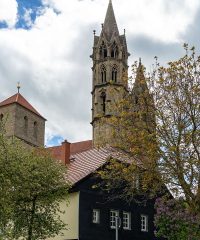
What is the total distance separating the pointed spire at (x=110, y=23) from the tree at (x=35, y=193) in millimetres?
74757

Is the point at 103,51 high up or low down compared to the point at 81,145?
up

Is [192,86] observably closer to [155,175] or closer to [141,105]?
[141,105]

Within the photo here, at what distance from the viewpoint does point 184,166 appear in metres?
27.0

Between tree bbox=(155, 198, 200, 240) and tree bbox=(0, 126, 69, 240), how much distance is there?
6399 mm

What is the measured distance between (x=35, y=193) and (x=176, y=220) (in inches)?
349

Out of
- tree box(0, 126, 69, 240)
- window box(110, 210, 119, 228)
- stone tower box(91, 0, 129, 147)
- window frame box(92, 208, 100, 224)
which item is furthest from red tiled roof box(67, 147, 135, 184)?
stone tower box(91, 0, 129, 147)

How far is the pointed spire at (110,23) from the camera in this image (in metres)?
108

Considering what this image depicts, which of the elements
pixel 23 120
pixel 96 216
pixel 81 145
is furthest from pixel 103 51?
pixel 96 216

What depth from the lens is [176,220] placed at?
32719 mm

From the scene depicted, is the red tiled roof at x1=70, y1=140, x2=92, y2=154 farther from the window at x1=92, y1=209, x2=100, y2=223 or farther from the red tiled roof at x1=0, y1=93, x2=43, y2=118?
the window at x1=92, y1=209, x2=100, y2=223

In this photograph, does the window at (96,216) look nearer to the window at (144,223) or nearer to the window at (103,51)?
the window at (144,223)

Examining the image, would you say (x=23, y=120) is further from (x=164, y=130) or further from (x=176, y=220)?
(x=164, y=130)

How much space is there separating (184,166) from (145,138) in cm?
240

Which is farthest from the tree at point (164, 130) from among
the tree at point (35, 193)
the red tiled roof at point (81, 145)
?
the red tiled roof at point (81, 145)
